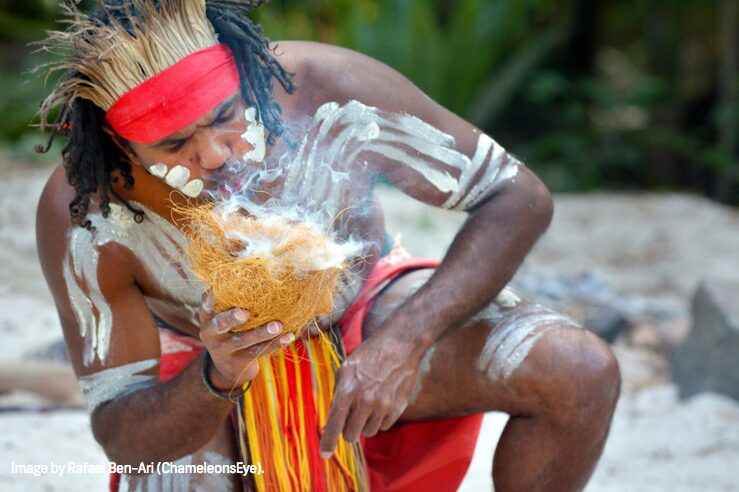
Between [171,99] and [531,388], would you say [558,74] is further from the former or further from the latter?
[171,99]

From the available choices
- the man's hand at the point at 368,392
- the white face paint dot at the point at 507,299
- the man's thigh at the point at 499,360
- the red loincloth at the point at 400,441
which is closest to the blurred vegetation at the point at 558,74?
the red loincloth at the point at 400,441

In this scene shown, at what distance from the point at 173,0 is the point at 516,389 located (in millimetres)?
1112

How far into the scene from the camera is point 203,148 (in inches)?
77.0

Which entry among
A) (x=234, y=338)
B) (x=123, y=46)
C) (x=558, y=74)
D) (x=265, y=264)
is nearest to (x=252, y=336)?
(x=234, y=338)

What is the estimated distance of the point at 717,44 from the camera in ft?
30.9

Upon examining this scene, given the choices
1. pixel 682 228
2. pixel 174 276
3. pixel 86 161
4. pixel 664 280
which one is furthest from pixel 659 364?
pixel 86 161

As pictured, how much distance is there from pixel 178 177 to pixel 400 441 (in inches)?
34.4

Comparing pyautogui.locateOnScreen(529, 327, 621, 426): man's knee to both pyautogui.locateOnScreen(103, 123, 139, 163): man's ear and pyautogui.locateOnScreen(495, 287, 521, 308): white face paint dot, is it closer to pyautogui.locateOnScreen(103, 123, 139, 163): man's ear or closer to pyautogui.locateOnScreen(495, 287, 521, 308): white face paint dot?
pyautogui.locateOnScreen(495, 287, 521, 308): white face paint dot

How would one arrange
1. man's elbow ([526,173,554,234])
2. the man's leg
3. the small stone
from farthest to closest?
the small stone → man's elbow ([526,173,554,234]) → the man's leg

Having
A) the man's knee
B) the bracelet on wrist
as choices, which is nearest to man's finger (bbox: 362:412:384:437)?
the bracelet on wrist

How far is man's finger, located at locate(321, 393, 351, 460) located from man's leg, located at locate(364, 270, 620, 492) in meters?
0.37

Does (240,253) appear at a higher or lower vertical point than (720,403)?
higher

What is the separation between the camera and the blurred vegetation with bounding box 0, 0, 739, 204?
827 centimetres

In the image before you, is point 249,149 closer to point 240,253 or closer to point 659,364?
point 240,253
